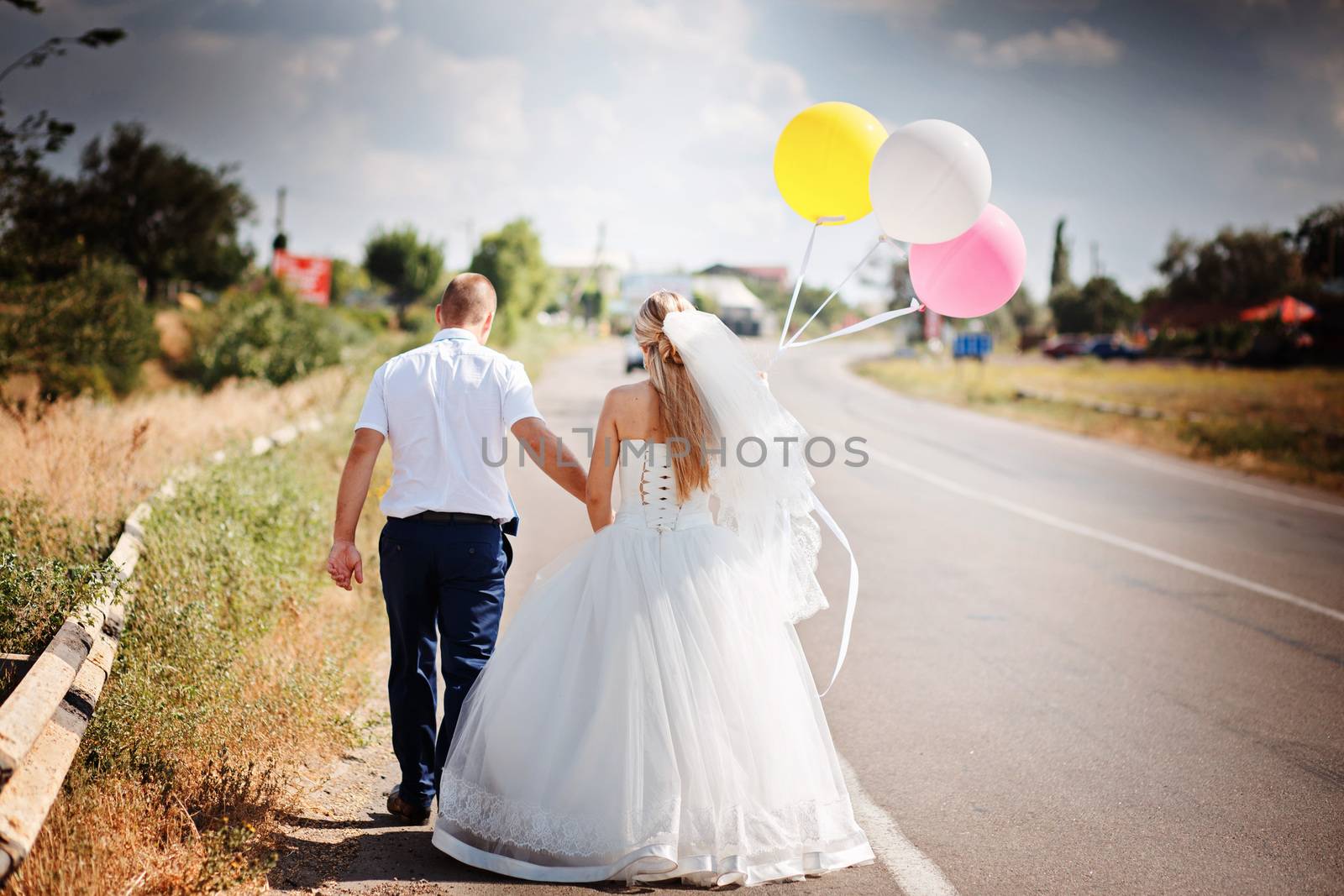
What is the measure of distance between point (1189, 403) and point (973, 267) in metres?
28.1

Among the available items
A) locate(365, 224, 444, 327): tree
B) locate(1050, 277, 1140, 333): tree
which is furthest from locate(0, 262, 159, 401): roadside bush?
locate(1050, 277, 1140, 333): tree

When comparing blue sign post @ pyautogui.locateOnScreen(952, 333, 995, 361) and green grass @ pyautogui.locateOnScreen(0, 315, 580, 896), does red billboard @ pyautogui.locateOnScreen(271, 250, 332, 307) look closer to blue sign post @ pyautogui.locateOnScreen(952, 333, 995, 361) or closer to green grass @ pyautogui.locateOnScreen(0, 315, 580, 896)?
blue sign post @ pyautogui.locateOnScreen(952, 333, 995, 361)

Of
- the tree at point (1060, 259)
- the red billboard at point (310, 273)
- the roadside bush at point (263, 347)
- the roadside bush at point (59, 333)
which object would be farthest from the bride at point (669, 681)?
the tree at point (1060, 259)

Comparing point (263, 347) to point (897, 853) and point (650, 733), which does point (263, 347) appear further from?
point (897, 853)

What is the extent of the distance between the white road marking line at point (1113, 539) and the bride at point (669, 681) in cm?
573

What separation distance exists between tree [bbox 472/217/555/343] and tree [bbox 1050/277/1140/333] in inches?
1735

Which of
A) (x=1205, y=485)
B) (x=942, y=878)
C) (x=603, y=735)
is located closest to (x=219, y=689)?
(x=603, y=735)

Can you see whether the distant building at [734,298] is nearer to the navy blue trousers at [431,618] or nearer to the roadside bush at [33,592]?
the roadside bush at [33,592]

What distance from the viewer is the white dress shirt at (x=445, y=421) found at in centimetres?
397

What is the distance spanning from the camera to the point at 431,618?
13.4 ft

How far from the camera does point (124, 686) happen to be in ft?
14.0

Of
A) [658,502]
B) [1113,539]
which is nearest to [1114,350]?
[1113,539]


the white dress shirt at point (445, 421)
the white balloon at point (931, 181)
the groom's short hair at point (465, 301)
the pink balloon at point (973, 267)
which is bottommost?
the white dress shirt at point (445, 421)

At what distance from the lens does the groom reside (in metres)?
3.98
